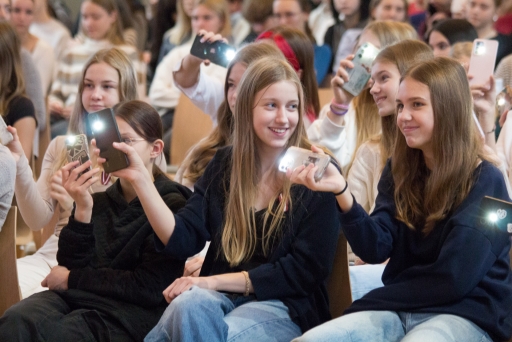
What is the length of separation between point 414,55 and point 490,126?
0.35 m

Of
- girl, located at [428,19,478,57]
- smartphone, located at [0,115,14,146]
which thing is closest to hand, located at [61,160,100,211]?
smartphone, located at [0,115,14,146]

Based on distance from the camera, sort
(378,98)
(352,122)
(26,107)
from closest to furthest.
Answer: (378,98), (352,122), (26,107)

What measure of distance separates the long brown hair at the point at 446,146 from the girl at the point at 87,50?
2.87m

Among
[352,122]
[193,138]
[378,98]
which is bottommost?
[193,138]

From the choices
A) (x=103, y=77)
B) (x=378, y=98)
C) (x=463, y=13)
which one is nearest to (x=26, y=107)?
(x=103, y=77)

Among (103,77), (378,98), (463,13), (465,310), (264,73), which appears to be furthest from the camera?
(463,13)

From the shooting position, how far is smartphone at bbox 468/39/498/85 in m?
2.72

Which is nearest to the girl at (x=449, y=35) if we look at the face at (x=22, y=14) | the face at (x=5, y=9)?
the face at (x=5, y=9)

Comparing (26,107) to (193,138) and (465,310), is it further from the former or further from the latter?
(465,310)

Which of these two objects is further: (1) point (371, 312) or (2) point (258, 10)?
(2) point (258, 10)

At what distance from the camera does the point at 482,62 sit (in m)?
2.75

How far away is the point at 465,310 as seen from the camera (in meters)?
1.98

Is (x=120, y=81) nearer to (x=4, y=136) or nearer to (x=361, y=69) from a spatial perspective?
(x=4, y=136)

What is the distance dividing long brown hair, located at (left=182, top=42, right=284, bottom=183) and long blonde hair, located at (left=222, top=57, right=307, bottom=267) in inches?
19.4
